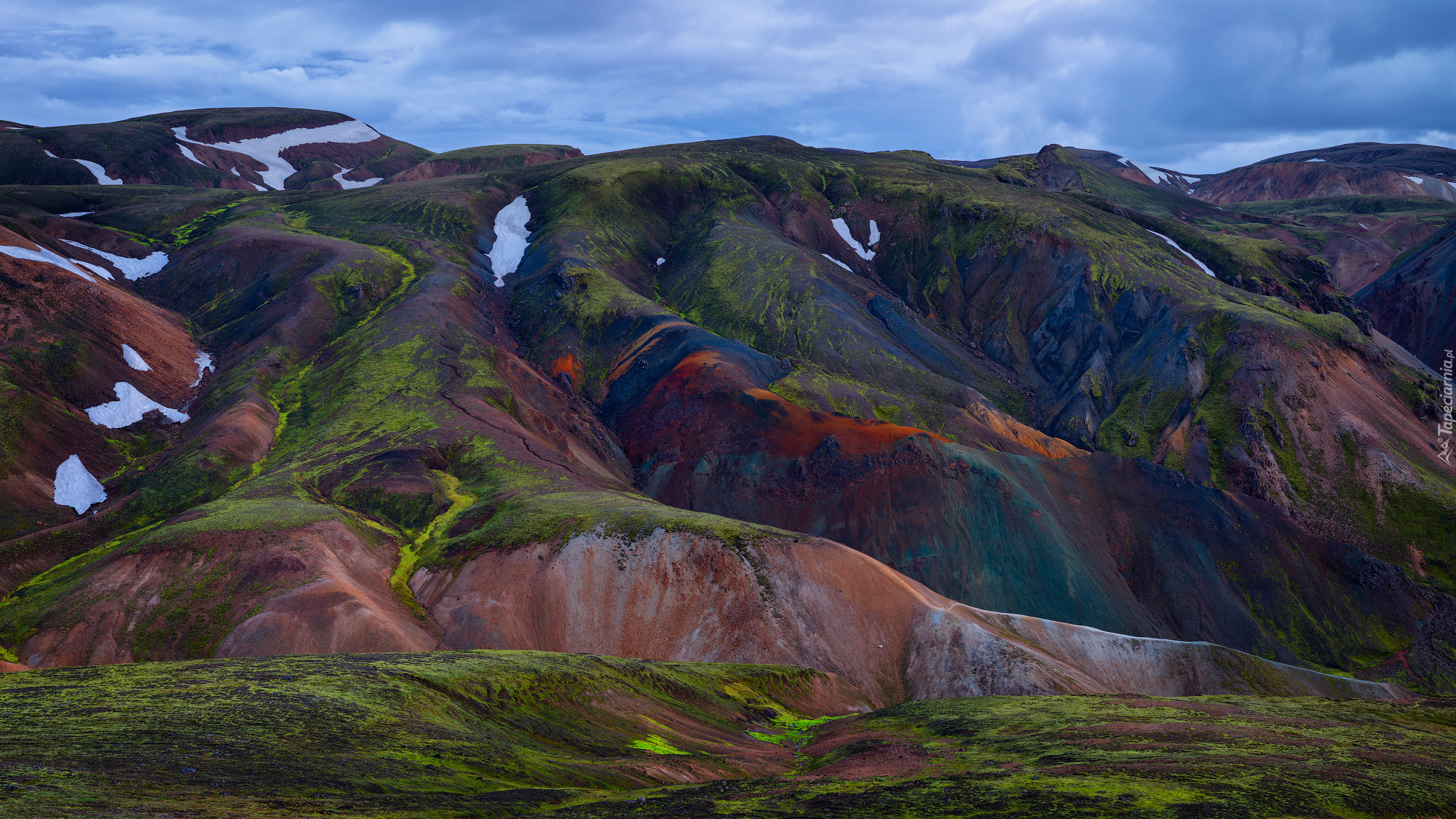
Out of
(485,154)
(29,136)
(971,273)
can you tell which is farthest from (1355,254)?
(29,136)

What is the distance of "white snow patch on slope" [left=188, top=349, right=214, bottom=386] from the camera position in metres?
79.0

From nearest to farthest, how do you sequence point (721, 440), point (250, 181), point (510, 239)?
point (721, 440) → point (510, 239) → point (250, 181)

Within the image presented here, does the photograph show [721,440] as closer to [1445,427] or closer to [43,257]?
[43,257]

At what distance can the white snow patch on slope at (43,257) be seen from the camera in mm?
72875

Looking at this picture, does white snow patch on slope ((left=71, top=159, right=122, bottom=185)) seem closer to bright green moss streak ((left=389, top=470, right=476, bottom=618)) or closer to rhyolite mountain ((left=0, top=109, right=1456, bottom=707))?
rhyolite mountain ((left=0, top=109, right=1456, bottom=707))

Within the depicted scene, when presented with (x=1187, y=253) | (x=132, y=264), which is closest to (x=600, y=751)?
(x=132, y=264)

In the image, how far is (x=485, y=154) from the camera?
189375mm

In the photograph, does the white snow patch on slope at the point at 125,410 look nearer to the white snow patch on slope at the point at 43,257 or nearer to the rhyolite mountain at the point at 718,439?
the rhyolite mountain at the point at 718,439

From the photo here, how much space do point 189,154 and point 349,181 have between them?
98.1 ft

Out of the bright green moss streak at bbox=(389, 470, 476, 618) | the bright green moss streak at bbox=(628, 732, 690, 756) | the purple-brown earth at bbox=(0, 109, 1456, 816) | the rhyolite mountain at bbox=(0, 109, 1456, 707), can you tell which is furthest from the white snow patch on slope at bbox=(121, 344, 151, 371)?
the bright green moss streak at bbox=(628, 732, 690, 756)

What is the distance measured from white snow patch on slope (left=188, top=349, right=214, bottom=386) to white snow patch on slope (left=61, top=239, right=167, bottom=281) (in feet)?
73.4

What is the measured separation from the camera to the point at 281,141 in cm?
18312

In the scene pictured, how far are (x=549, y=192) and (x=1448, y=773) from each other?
124536 mm

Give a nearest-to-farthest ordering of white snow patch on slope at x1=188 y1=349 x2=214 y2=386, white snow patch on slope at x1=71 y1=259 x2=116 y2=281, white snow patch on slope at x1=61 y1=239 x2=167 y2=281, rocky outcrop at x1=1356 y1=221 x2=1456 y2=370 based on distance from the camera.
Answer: white snow patch on slope at x1=188 y1=349 x2=214 y2=386, white snow patch on slope at x1=71 y1=259 x2=116 y2=281, white snow patch on slope at x1=61 y1=239 x2=167 y2=281, rocky outcrop at x1=1356 y1=221 x2=1456 y2=370
